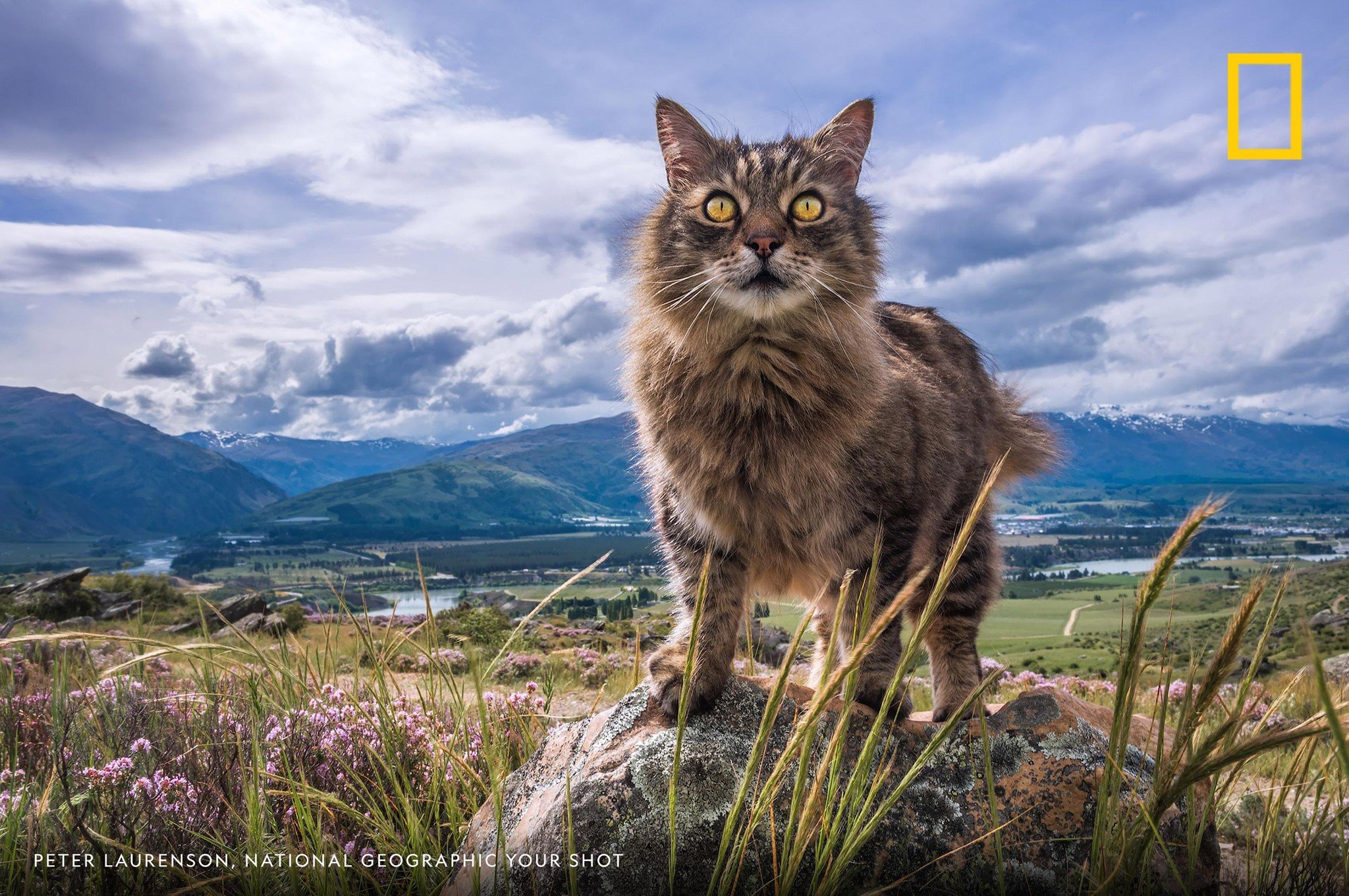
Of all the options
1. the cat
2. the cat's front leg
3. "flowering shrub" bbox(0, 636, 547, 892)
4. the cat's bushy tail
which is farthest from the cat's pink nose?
the cat's bushy tail

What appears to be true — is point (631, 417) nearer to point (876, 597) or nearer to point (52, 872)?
point (876, 597)

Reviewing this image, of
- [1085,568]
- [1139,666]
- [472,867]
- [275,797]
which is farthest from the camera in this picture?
[1085,568]

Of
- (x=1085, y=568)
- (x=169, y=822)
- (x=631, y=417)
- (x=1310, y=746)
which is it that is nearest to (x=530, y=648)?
(x=631, y=417)

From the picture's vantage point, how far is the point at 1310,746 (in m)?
3.07

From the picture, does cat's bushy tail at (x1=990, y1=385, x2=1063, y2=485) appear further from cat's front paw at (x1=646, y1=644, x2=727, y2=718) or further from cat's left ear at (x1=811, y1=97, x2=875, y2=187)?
cat's front paw at (x1=646, y1=644, x2=727, y2=718)

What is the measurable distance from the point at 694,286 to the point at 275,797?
135 inches

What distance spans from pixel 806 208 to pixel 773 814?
3.15 meters

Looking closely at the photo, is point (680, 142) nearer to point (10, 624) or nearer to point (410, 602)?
point (410, 602)

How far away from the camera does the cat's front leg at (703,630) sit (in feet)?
12.6

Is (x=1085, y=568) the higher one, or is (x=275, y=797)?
(x=275, y=797)

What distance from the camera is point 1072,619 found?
250 feet

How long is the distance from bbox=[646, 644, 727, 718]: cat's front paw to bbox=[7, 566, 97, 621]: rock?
94.0ft

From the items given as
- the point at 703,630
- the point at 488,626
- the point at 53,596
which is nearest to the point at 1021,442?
the point at 703,630

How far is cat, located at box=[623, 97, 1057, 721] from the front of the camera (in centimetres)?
404
